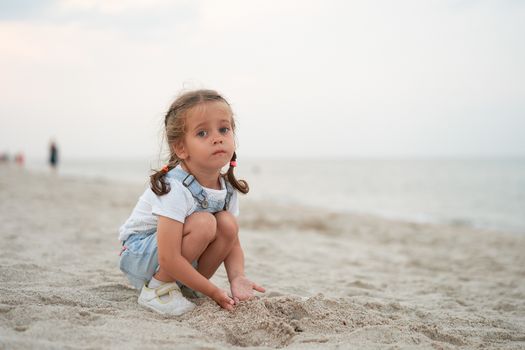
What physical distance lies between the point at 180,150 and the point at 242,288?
874 mm

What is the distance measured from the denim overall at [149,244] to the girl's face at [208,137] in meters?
0.12

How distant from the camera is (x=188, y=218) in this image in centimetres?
234

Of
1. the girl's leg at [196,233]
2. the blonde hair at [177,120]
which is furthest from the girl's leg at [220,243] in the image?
the blonde hair at [177,120]

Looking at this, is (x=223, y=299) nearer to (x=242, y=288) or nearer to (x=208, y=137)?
(x=242, y=288)

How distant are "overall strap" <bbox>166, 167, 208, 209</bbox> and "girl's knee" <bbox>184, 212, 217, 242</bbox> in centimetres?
11

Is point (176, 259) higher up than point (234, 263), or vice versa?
point (176, 259)

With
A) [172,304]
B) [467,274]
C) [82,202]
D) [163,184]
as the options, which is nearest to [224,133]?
[163,184]

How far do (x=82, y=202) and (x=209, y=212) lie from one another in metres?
7.44

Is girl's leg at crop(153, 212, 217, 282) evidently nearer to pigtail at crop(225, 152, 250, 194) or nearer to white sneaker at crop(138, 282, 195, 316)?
white sneaker at crop(138, 282, 195, 316)

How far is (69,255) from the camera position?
3.95 metres

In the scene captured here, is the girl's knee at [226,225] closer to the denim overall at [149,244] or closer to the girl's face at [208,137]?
the denim overall at [149,244]

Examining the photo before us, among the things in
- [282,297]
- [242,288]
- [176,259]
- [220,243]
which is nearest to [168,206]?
[176,259]

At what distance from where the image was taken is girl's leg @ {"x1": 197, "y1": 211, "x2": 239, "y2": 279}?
248 cm

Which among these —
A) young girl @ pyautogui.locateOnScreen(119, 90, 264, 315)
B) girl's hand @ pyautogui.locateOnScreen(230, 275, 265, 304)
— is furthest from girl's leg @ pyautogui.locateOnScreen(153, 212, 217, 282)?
girl's hand @ pyautogui.locateOnScreen(230, 275, 265, 304)
